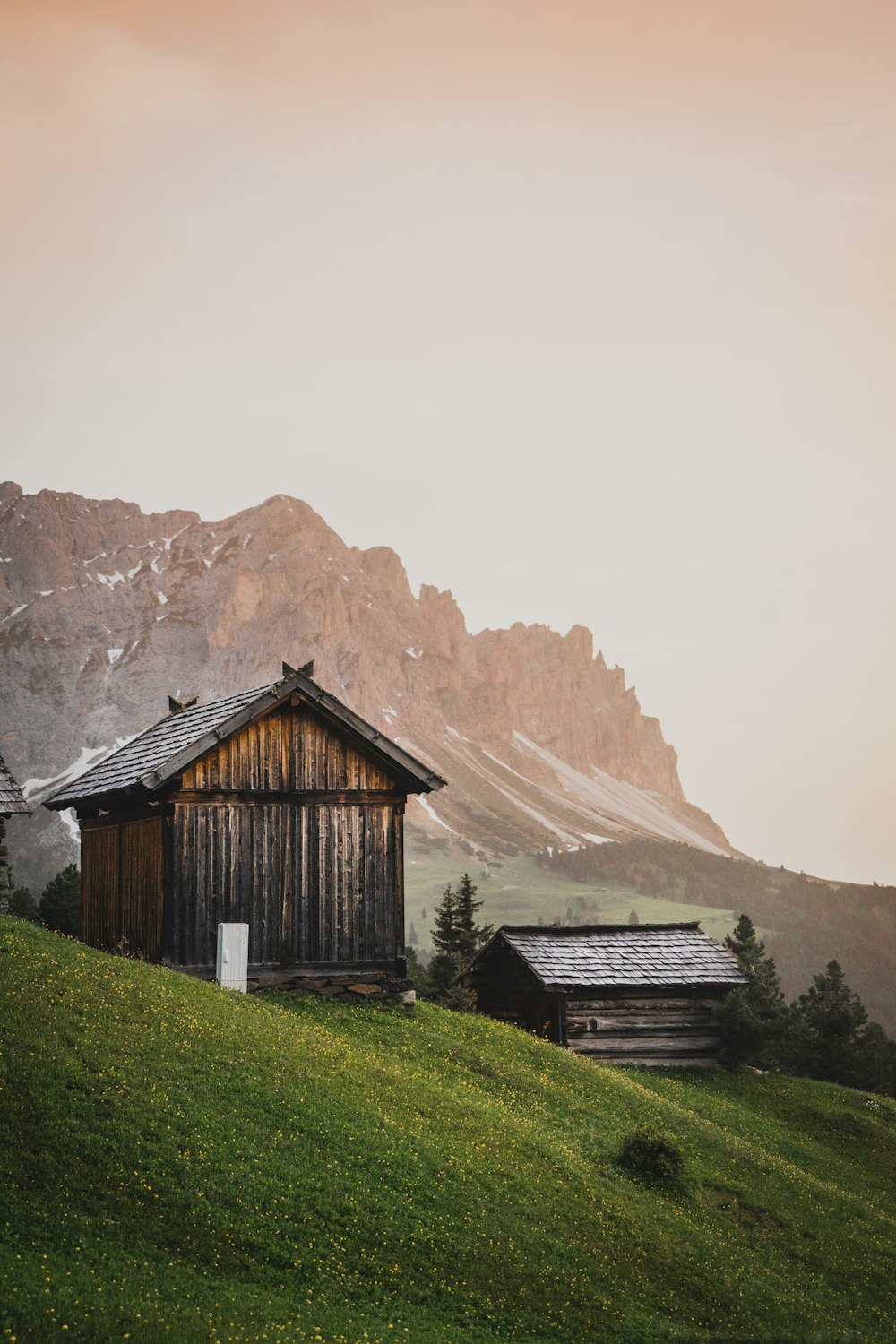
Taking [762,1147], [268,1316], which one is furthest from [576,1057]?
[268,1316]

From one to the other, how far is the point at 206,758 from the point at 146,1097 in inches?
451

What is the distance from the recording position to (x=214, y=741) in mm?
26562

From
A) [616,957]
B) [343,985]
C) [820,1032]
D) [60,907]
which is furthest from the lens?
[60,907]

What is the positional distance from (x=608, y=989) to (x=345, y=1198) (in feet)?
70.1

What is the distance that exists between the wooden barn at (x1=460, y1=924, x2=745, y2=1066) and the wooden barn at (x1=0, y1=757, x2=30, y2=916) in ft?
50.9

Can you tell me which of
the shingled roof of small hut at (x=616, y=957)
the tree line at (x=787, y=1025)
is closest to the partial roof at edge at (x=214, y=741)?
the shingled roof of small hut at (x=616, y=957)

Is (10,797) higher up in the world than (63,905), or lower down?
higher up

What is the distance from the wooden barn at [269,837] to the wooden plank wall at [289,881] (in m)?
0.03

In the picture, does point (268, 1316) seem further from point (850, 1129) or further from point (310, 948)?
point (850, 1129)

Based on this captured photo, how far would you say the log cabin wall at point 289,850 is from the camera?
26.4 m

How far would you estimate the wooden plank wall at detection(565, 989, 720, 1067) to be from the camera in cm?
3541

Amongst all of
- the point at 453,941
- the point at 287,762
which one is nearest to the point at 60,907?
the point at 453,941

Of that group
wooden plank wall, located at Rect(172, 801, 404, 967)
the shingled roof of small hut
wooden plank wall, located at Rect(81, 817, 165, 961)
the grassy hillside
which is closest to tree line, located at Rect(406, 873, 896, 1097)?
the shingled roof of small hut

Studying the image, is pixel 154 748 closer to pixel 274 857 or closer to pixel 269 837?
pixel 269 837
